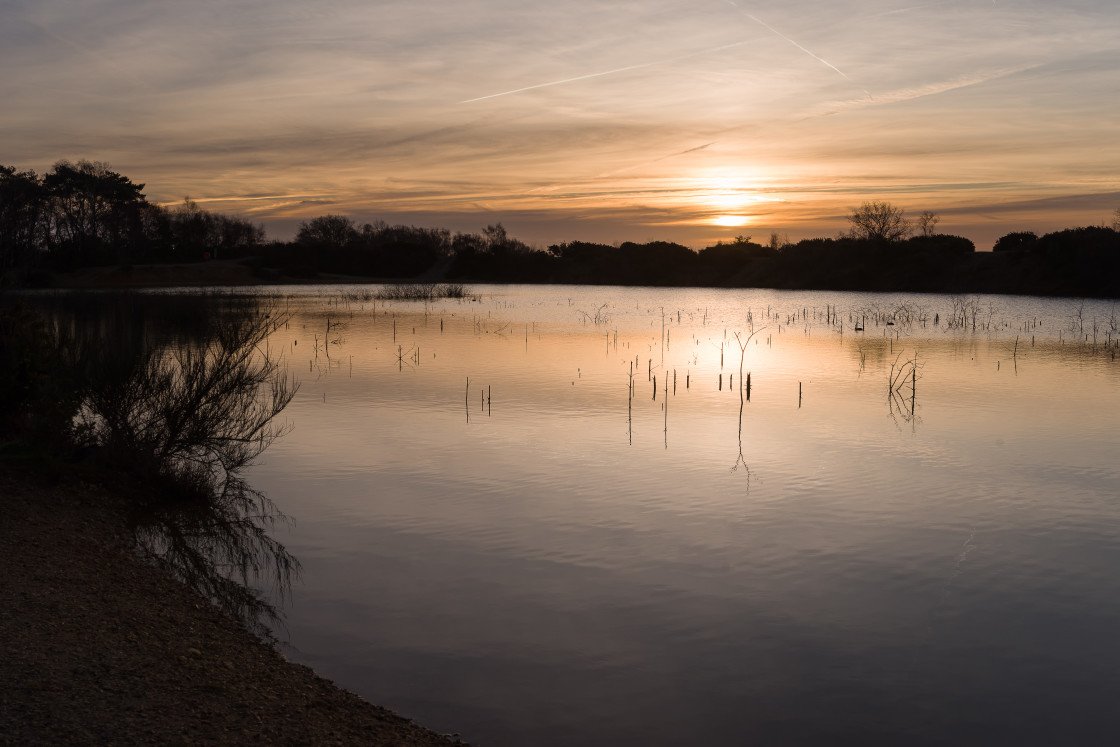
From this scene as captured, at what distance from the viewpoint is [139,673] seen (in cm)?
627

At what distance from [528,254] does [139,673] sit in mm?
128701

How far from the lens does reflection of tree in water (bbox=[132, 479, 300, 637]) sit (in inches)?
356

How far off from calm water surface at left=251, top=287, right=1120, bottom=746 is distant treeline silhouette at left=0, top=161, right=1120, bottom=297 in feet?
202

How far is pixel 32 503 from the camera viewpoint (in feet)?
34.9

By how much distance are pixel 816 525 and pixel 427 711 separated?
21.7 feet

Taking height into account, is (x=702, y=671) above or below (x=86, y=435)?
below

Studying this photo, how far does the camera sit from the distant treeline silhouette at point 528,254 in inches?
3393

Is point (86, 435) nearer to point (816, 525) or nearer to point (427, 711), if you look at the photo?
point (427, 711)

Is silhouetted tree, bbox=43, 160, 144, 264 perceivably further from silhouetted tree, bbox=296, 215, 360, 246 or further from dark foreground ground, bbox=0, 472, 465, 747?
dark foreground ground, bbox=0, 472, 465, 747

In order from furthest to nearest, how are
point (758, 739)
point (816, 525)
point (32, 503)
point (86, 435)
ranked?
1. point (86, 435)
2. point (816, 525)
3. point (32, 503)
4. point (758, 739)

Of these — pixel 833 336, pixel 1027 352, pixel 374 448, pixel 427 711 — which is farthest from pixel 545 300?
pixel 427 711

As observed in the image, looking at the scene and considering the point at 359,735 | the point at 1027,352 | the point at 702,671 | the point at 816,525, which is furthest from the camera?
the point at 1027,352

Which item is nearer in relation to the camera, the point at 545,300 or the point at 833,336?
the point at 833,336

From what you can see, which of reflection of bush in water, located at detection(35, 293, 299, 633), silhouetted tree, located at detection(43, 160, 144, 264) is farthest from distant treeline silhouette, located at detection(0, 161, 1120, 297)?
reflection of bush in water, located at detection(35, 293, 299, 633)
